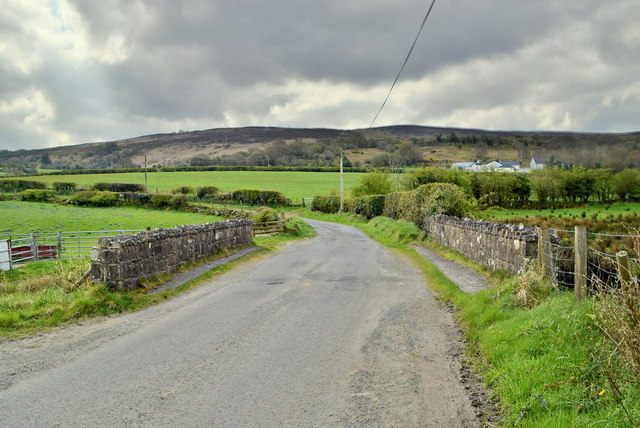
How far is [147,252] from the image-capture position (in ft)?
40.8

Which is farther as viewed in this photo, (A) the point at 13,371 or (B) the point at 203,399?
(A) the point at 13,371

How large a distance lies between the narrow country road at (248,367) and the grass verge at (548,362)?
0.47 m

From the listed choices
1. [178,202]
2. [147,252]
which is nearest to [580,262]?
[147,252]

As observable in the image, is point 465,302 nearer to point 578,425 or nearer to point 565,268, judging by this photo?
point 565,268

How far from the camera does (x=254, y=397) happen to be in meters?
5.40

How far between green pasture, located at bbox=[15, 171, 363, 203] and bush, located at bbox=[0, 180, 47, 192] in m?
6.54

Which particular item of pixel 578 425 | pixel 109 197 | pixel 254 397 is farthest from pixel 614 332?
pixel 109 197

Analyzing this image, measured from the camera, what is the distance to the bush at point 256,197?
219 feet

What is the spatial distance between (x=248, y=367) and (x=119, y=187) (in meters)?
79.8

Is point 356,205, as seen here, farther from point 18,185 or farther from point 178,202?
point 18,185

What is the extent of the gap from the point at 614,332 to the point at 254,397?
155 inches

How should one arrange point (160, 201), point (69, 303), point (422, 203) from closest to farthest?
point (69, 303) → point (422, 203) → point (160, 201)

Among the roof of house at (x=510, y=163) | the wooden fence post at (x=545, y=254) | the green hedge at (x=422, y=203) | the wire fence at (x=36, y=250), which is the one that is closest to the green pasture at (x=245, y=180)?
the green hedge at (x=422, y=203)

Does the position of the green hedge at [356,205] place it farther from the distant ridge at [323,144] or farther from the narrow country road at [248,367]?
the distant ridge at [323,144]
